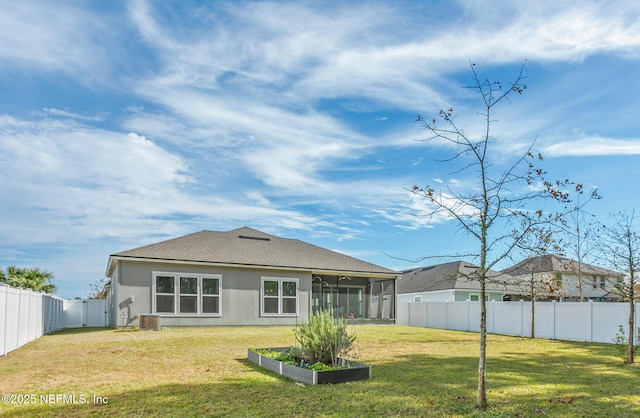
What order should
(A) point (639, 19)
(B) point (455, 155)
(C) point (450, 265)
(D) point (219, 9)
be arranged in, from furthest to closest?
(C) point (450, 265) → (D) point (219, 9) → (A) point (639, 19) → (B) point (455, 155)

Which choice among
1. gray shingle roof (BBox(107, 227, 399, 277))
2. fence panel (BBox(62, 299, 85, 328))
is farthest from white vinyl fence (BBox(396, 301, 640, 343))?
fence panel (BBox(62, 299, 85, 328))

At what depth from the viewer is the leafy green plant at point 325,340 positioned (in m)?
8.55

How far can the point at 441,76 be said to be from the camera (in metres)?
12.0

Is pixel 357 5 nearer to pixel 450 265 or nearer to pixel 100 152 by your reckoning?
pixel 100 152

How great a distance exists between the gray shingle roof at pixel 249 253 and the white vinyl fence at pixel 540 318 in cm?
326

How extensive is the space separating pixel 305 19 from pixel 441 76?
3.66 m

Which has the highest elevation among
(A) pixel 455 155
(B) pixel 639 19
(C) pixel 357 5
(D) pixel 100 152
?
(C) pixel 357 5

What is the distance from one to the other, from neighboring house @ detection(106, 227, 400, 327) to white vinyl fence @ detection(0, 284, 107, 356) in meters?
2.55

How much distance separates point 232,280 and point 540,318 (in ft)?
44.7

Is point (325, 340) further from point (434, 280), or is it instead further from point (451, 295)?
point (434, 280)

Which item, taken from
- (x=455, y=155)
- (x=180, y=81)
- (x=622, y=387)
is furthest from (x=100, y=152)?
(x=622, y=387)

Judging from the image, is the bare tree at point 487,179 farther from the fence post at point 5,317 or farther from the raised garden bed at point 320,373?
the fence post at point 5,317

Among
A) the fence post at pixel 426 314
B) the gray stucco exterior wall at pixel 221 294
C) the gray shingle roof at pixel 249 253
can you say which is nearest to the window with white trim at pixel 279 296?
the gray stucco exterior wall at pixel 221 294

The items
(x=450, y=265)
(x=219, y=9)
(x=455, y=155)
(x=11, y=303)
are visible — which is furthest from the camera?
(x=450, y=265)
